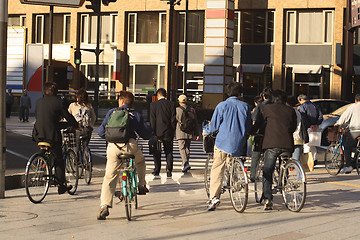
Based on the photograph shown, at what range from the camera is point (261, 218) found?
401 inches

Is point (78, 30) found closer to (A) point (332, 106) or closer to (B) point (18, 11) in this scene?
(B) point (18, 11)

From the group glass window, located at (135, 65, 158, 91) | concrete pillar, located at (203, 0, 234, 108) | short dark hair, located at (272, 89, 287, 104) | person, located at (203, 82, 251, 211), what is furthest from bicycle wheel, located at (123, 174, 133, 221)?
glass window, located at (135, 65, 158, 91)

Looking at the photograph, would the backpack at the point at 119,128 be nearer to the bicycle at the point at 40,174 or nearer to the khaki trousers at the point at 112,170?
the khaki trousers at the point at 112,170

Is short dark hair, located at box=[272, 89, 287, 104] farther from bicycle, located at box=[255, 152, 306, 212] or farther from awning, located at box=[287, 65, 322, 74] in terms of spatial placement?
awning, located at box=[287, 65, 322, 74]

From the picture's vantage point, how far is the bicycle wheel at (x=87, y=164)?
13.5 meters

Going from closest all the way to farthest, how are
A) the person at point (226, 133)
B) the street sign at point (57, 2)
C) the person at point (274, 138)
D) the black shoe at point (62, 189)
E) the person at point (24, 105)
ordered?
the person at point (226, 133)
the person at point (274, 138)
the black shoe at point (62, 189)
the street sign at point (57, 2)
the person at point (24, 105)

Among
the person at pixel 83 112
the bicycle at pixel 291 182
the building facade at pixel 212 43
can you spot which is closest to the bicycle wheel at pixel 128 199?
the bicycle at pixel 291 182

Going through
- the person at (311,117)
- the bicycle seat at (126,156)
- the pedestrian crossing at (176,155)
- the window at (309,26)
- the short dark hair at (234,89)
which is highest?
the window at (309,26)

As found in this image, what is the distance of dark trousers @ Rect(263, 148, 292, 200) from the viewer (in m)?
11.1

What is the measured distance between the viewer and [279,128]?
11.1m

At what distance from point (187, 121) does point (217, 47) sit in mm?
31470

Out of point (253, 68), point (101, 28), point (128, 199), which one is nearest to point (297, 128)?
point (128, 199)

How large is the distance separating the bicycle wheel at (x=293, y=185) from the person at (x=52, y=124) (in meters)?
3.38

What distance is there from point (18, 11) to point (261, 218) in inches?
2048
